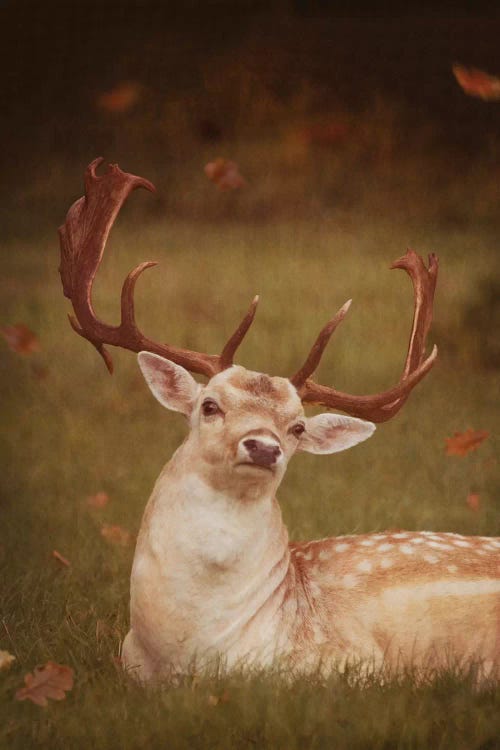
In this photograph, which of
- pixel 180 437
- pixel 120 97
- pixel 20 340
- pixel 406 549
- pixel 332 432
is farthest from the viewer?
pixel 120 97

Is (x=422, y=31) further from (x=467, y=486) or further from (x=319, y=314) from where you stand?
(x=467, y=486)

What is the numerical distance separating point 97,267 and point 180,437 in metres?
3.01

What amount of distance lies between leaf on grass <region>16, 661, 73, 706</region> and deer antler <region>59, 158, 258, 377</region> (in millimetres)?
1041

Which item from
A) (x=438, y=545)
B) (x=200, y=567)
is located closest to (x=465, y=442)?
(x=438, y=545)

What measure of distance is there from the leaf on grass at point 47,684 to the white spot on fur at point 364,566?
1.10 metres

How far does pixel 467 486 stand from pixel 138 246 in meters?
3.81

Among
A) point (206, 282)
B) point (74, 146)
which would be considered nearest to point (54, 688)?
point (206, 282)

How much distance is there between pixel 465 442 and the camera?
761 cm

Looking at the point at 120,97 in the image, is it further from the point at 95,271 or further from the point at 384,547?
the point at 384,547

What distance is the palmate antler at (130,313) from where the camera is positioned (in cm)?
465

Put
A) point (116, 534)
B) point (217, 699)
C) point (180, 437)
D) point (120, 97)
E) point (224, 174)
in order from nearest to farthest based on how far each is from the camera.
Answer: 1. point (217, 699)
2. point (116, 534)
3. point (180, 437)
4. point (224, 174)
5. point (120, 97)

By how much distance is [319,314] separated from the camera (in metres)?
9.42

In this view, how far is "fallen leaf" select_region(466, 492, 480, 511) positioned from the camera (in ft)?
22.9

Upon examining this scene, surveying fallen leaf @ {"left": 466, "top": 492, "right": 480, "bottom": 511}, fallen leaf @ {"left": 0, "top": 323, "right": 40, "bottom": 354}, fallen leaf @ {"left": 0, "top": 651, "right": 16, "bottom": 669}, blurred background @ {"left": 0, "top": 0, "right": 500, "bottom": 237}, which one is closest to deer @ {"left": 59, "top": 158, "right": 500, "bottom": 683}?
fallen leaf @ {"left": 0, "top": 651, "right": 16, "bottom": 669}
